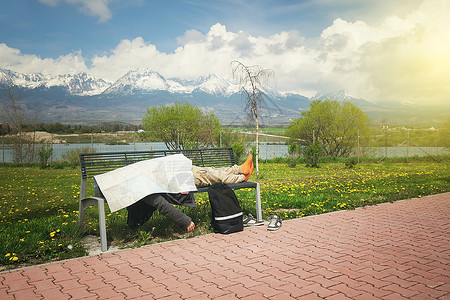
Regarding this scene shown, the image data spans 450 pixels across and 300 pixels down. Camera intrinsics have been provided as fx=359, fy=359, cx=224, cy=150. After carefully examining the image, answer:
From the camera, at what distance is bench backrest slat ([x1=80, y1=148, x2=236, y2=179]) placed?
15.7 ft

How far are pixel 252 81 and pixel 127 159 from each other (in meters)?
8.81

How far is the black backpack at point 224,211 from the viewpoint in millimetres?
4750

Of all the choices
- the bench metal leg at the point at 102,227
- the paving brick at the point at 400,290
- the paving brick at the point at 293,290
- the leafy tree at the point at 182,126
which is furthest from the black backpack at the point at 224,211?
the leafy tree at the point at 182,126

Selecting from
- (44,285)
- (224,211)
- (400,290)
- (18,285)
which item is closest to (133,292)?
(44,285)

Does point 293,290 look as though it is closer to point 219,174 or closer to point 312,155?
point 219,174

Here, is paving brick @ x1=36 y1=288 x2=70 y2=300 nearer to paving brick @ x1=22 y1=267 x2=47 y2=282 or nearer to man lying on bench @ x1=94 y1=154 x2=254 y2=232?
paving brick @ x1=22 y1=267 x2=47 y2=282

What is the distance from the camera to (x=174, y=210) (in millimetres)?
4453

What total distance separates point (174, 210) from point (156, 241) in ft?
1.49

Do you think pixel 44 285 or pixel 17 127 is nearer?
pixel 44 285

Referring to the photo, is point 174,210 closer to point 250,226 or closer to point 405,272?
point 250,226

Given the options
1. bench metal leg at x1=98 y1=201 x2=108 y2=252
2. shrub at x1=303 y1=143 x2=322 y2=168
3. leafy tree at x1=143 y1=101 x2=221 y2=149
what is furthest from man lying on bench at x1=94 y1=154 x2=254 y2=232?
leafy tree at x1=143 y1=101 x2=221 y2=149

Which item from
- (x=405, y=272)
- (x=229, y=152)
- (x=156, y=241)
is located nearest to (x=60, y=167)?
(x=229, y=152)

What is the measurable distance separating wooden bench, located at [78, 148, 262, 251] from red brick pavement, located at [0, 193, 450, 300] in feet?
1.67

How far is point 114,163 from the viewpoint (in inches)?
200
